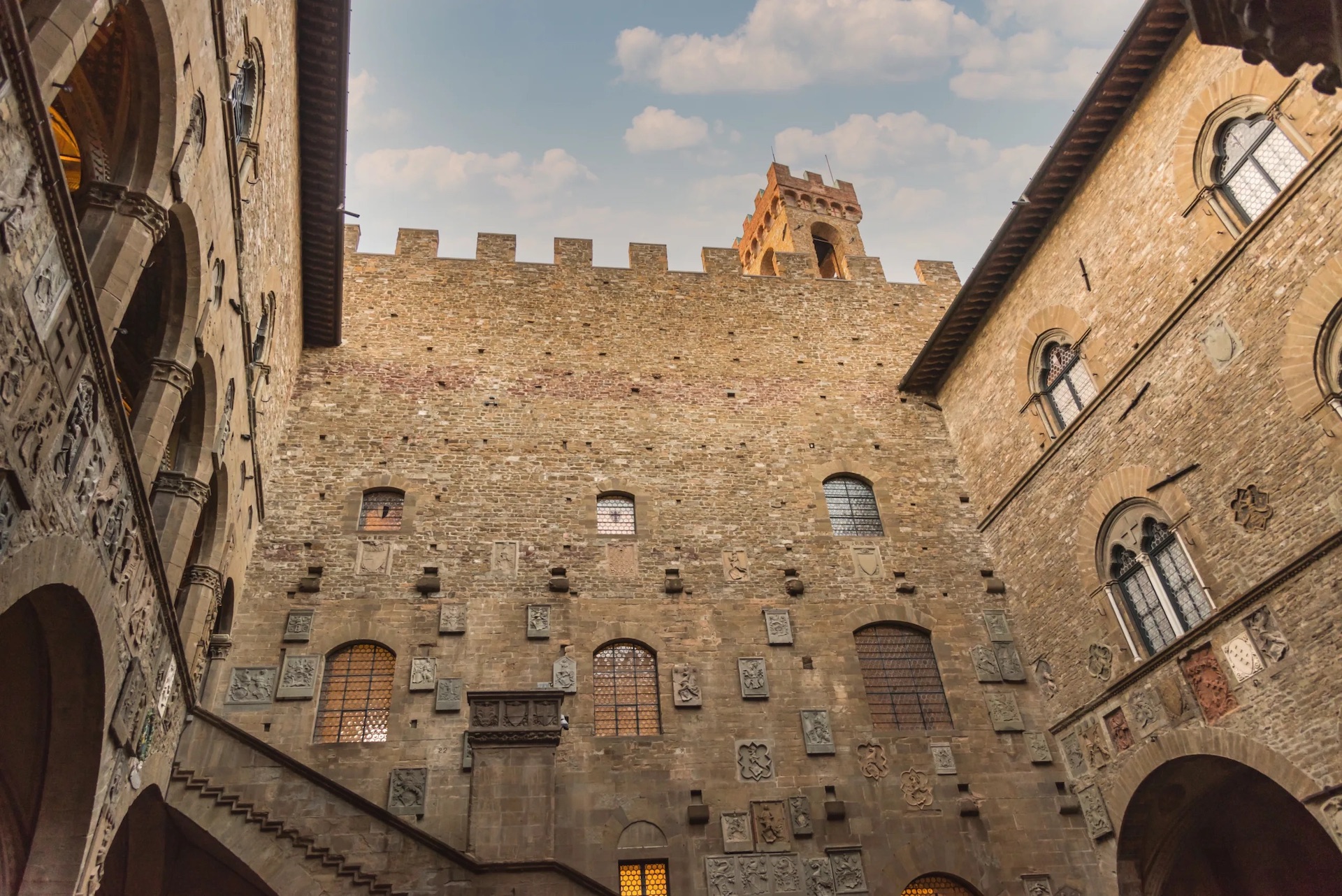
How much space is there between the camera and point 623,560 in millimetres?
13484

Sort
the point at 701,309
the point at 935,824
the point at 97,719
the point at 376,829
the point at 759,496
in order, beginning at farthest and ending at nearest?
the point at 701,309 < the point at 759,496 < the point at 935,824 < the point at 376,829 < the point at 97,719

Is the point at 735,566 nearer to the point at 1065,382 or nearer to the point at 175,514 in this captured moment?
the point at 1065,382

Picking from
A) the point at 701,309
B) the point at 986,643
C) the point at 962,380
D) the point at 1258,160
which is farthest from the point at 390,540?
the point at 1258,160

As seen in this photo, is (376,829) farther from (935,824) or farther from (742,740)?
(935,824)

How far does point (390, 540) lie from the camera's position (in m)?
13.2

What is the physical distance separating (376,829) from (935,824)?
6.85 m

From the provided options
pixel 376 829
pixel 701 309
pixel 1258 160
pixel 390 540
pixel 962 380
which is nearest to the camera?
pixel 376 829

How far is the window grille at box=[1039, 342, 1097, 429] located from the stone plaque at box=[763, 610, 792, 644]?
4781 millimetres

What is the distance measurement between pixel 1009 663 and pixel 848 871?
13.3 ft

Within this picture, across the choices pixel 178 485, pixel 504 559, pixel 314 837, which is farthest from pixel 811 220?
pixel 314 837

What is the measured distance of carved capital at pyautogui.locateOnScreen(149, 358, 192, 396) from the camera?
7.91 meters

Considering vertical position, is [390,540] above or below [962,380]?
below

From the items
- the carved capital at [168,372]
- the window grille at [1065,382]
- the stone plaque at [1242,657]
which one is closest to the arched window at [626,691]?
the carved capital at [168,372]

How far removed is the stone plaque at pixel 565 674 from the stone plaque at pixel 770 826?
2735mm
